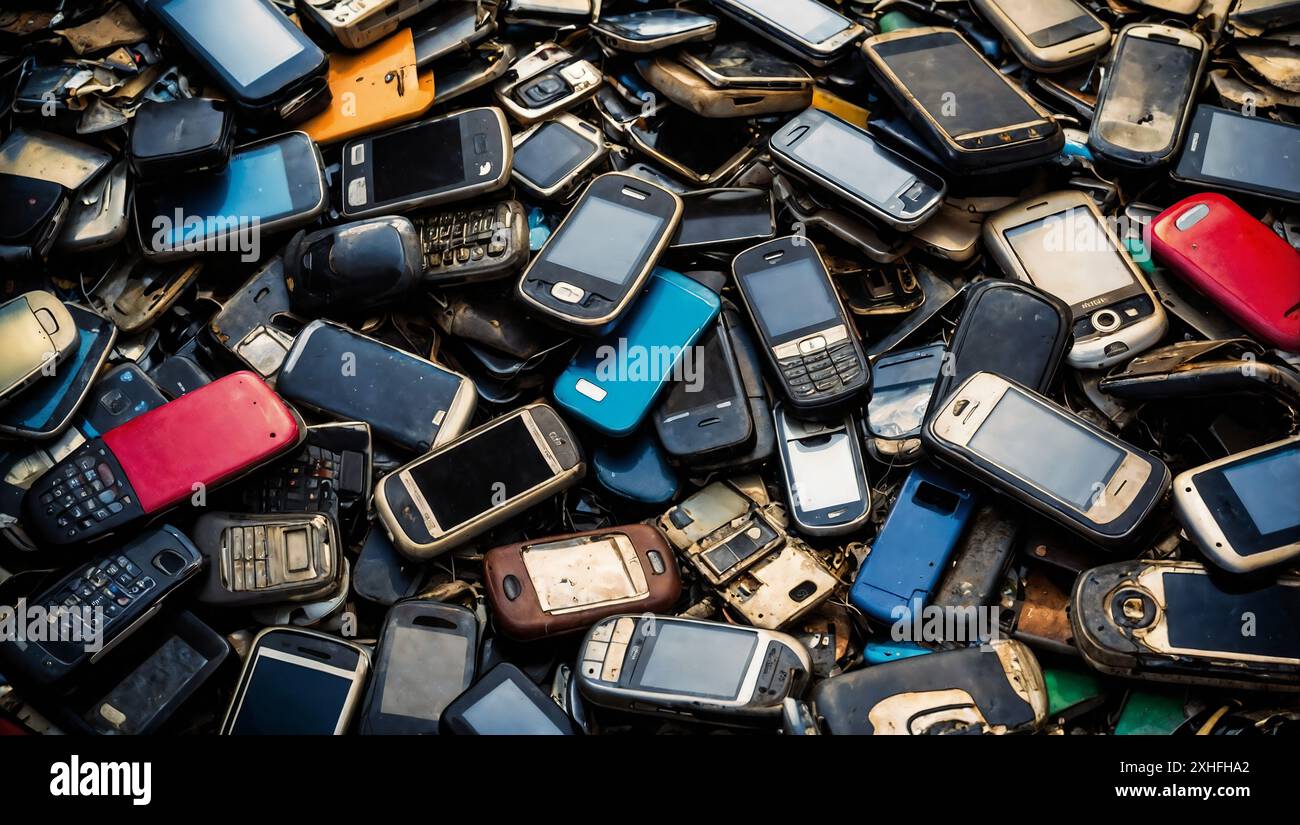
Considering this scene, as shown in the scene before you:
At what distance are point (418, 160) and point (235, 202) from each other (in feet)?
2.59

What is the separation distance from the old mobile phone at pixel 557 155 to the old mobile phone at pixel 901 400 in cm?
153

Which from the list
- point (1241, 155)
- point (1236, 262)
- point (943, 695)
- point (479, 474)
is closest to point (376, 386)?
point (479, 474)

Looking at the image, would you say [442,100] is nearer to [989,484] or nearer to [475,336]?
[475,336]

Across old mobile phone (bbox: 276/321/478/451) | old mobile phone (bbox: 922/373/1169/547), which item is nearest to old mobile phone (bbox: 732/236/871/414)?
old mobile phone (bbox: 922/373/1169/547)

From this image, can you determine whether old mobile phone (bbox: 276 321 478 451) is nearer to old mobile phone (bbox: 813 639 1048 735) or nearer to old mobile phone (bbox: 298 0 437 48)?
old mobile phone (bbox: 298 0 437 48)

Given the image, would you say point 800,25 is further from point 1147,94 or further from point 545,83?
point 1147,94

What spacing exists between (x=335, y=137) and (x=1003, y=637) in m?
3.47

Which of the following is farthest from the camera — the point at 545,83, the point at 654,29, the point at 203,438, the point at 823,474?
the point at 545,83

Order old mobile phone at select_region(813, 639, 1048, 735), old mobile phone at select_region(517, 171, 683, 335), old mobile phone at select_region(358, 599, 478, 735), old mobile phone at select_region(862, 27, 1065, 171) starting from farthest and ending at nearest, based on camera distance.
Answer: old mobile phone at select_region(862, 27, 1065, 171) < old mobile phone at select_region(517, 171, 683, 335) < old mobile phone at select_region(358, 599, 478, 735) < old mobile phone at select_region(813, 639, 1048, 735)

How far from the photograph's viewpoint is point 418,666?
12.9 feet

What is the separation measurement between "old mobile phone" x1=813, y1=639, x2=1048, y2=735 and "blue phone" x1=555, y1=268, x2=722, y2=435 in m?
1.33

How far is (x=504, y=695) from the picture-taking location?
3.76 meters

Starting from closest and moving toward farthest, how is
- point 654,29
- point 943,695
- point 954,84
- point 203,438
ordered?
point 943,695 → point 203,438 → point 954,84 → point 654,29

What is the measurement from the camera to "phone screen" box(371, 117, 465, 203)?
15.0 ft
